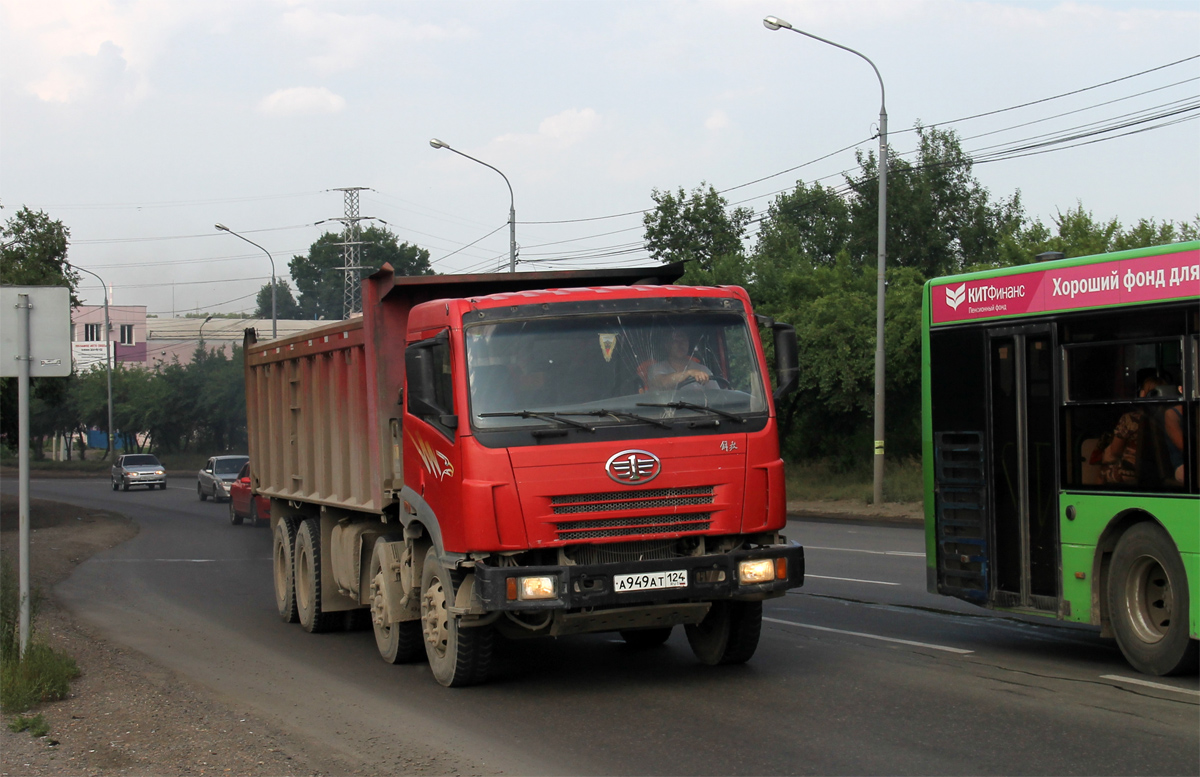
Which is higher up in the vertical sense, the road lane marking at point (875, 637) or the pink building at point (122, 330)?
the pink building at point (122, 330)

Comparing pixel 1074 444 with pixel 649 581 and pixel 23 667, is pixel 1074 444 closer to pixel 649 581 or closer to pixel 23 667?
pixel 649 581

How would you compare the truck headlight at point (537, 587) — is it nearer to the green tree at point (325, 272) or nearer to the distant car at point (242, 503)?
the distant car at point (242, 503)

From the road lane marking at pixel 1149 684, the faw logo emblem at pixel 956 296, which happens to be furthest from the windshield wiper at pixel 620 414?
the road lane marking at pixel 1149 684

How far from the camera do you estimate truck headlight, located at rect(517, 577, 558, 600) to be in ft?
26.2

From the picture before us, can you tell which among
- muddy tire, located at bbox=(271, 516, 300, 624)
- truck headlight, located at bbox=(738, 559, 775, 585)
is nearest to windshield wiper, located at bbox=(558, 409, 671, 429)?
truck headlight, located at bbox=(738, 559, 775, 585)

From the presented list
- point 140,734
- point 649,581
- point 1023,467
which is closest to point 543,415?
point 649,581

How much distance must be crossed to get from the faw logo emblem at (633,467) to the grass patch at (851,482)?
→ 65.6ft

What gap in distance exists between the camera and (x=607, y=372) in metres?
8.45

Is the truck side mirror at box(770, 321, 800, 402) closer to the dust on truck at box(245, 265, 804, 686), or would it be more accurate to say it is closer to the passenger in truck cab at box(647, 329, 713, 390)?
the dust on truck at box(245, 265, 804, 686)

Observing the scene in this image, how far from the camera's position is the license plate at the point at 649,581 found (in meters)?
8.05

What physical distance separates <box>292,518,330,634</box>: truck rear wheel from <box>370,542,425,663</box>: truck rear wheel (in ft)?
6.60

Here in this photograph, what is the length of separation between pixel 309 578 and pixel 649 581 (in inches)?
219

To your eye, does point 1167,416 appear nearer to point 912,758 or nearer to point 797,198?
point 912,758

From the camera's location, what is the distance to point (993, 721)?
7.23 meters
